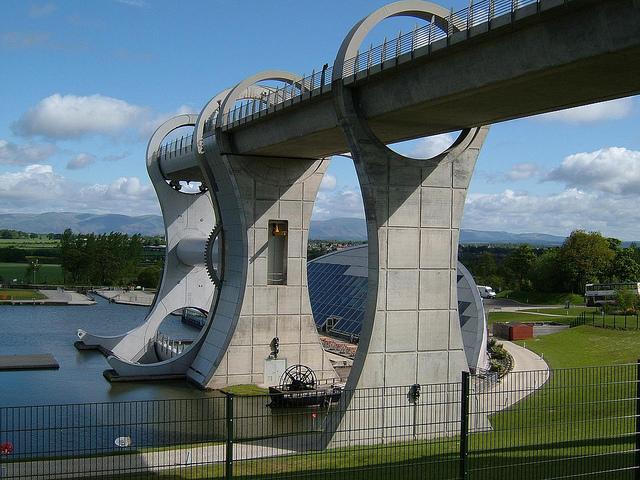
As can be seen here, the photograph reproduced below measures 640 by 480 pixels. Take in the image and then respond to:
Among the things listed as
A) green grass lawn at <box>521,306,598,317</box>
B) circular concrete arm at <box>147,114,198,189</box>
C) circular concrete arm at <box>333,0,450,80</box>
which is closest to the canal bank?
circular concrete arm at <box>147,114,198,189</box>

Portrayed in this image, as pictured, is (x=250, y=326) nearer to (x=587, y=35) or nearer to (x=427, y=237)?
(x=427, y=237)

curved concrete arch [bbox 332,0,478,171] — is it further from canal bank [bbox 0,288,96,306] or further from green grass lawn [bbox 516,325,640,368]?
canal bank [bbox 0,288,96,306]

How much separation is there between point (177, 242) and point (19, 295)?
4283cm

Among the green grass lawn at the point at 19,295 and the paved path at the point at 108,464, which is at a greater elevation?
the green grass lawn at the point at 19,295

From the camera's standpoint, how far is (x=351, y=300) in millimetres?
47344

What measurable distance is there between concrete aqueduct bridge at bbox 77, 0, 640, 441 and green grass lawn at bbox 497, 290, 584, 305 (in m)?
45.5

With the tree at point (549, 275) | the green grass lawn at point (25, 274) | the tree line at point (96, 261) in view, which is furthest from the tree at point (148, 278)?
the tree at point (549, 275)

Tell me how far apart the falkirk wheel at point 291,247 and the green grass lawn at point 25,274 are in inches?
2464

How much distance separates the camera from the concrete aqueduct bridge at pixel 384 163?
17.2 meters

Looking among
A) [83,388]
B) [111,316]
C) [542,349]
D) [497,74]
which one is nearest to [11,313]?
[111,316]

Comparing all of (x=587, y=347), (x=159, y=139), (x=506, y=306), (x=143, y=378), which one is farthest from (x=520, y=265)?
(x=143, y=378)

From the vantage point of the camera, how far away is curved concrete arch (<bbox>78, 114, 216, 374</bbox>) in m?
→ 42.5

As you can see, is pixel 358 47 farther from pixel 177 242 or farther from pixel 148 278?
pixel 148 278

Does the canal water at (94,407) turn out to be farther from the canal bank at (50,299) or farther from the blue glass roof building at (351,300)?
the blue glass roof building at (351,300)
